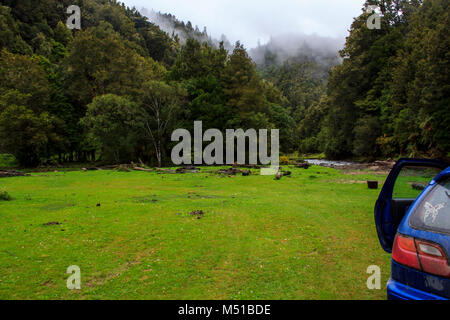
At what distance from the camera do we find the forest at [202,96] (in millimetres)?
33844

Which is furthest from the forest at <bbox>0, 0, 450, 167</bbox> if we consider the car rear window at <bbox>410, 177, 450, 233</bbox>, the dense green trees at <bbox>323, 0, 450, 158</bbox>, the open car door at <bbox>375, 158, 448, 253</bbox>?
the car rear window at <bbox>410, 177, 450, 233</bbox>

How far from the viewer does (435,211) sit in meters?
2.69

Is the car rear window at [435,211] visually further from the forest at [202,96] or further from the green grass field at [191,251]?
the forest at [202,96]

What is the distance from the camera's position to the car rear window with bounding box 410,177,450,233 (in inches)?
101

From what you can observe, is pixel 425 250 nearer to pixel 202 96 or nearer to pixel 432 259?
pixel 432 259

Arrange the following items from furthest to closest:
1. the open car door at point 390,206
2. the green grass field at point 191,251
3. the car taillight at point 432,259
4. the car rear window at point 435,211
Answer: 1. the green grass field at point 191,251
2. the open car door at point 390,206
3. the car rear window at point 435,211
4. the car taillight at point 432,259

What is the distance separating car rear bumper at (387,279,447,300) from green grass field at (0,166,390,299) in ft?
5.17

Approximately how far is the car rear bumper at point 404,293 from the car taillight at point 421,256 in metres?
0.22

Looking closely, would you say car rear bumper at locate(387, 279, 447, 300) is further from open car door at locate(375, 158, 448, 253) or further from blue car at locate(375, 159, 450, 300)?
open car door at locate(375, 158, 448, 253)

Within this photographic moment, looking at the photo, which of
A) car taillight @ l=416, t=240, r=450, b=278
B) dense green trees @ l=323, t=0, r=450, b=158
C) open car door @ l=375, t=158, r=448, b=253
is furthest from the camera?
dense green trees @ l=323, t=0, r=450, b=158

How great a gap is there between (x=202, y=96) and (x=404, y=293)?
4858 cm

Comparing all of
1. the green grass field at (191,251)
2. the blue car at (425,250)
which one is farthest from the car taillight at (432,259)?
the green grass field at (191,251)

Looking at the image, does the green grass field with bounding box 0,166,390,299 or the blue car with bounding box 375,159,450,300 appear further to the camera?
the green grass field with bounding box 0,166,390,299

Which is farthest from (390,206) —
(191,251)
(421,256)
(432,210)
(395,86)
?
(395,86)
